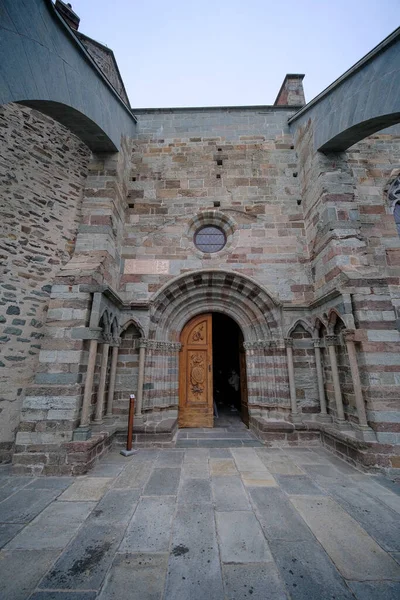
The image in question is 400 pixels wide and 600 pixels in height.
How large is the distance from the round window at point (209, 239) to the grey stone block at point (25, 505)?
5.04m

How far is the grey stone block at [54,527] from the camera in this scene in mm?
2000

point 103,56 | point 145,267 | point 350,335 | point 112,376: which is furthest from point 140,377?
point 103,56

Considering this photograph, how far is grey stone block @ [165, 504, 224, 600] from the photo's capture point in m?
1.59

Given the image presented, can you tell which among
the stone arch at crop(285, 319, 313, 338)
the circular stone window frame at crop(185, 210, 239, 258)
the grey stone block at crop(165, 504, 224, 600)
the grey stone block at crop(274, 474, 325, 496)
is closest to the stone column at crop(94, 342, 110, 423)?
the grey stone block at crop(165, 504, 224, 600)

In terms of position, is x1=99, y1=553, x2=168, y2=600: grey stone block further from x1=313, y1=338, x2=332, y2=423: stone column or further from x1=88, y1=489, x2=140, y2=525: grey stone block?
x1=313, y1=338, x2=332, y2=423: stone column

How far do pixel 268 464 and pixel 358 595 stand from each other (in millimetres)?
2146

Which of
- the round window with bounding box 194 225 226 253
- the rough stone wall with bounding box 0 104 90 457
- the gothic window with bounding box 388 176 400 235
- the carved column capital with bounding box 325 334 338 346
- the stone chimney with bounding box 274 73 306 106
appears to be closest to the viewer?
the rough stone wall with bounding box 0 104 90 457

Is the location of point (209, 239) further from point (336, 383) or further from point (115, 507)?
point (115, 507)

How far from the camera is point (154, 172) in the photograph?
6.40 m

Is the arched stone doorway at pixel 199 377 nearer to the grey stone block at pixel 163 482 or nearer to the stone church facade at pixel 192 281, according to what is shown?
the stone church facade at pixel 192 281

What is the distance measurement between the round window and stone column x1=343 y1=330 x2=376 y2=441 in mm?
3371

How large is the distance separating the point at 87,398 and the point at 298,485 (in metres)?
3.10

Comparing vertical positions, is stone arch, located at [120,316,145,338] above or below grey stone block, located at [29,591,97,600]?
above

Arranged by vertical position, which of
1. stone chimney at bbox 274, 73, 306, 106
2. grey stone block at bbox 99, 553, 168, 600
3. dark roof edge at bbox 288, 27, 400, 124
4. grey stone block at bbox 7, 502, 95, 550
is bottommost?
grey stone block at bbox 99, 553, 168, 600
